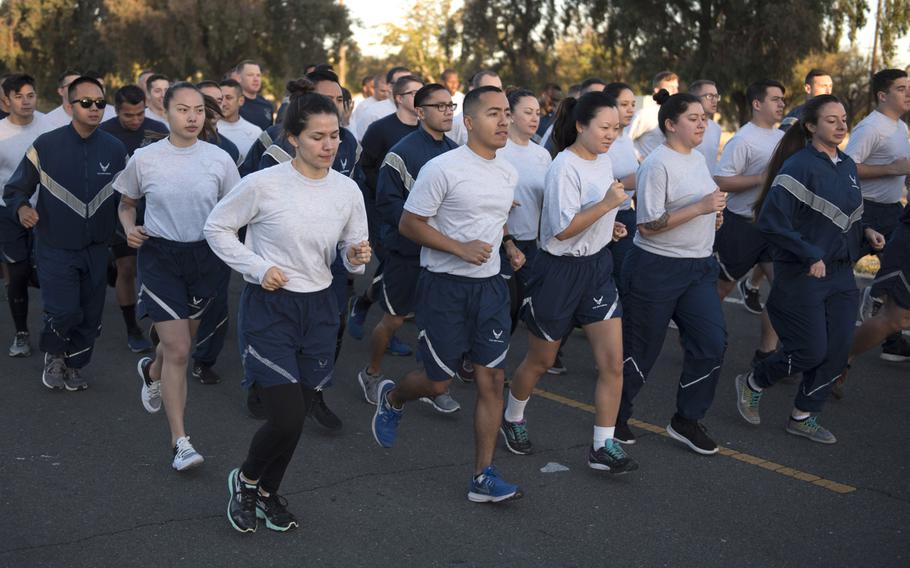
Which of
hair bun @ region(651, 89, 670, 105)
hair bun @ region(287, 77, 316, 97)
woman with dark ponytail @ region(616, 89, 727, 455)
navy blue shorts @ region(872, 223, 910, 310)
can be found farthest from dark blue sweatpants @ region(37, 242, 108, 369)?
navy blue shorts @ region(872, 223, 910, 310)

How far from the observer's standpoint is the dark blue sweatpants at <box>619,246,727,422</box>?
6293 mm

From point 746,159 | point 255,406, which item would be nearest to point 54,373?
point 255,406

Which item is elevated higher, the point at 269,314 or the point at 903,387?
the point at 269,314

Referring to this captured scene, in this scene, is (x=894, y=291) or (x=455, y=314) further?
(x=894, y=291)

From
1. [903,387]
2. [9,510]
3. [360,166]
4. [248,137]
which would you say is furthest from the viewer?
[248,137]

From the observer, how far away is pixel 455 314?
5.61 m

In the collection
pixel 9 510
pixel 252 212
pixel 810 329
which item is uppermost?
pixel 252 212

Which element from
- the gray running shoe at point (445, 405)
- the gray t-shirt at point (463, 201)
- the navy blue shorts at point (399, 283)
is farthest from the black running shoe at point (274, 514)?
the navy blue shorts at point (399, 283)

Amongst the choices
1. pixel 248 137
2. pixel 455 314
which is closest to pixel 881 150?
pixel 455 314

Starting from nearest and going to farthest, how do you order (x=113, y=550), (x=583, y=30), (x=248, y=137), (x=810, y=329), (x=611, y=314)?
(x=113, y=550), (x=611, y=314), (x=810, y=329), (x=248, y=137), (x=583, y=30)

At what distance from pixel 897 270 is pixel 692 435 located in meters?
2.09

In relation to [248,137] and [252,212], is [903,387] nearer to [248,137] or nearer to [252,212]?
[252,212]

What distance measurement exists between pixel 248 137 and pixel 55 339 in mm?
3351

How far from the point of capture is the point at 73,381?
7.59m
